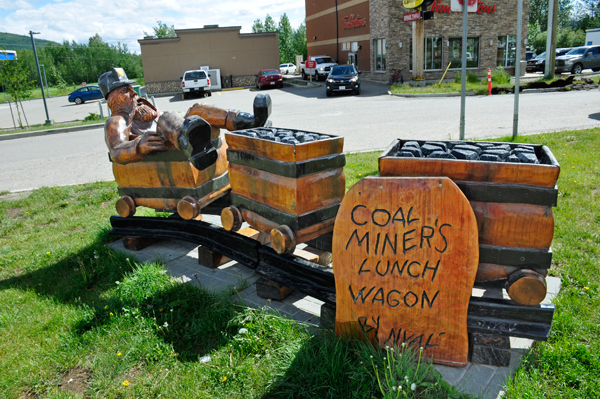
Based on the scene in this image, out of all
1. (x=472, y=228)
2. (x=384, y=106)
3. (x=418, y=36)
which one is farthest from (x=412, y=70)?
(x=472, y=228)

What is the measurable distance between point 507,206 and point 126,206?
3483mm

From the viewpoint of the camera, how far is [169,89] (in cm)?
3550

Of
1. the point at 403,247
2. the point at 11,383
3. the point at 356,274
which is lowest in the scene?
the point at 11,383

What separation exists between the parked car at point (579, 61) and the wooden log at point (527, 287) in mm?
31851

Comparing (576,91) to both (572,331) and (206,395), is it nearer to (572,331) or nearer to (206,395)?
(572,331)

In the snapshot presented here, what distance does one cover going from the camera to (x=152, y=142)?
3604 millimetres

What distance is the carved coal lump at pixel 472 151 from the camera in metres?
2.45

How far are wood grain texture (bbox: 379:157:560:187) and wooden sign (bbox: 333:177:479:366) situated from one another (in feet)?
0.39

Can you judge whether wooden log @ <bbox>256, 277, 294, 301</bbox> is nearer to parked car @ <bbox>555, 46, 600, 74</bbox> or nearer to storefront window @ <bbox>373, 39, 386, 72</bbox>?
storefront window @ <bbox>373, 39, 386, 72</bbox>

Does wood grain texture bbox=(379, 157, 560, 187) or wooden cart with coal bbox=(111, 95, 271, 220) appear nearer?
wood grain texture bbox=(379, 157, 560, 187)

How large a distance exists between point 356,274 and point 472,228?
2.31ft

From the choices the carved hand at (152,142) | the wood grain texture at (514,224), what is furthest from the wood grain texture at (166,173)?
the wood grain texture at (514,224)

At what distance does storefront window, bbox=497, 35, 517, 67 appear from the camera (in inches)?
1076

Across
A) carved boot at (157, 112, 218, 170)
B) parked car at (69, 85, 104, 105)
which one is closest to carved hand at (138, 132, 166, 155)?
carved boot at (157, 112, 218, 170)
